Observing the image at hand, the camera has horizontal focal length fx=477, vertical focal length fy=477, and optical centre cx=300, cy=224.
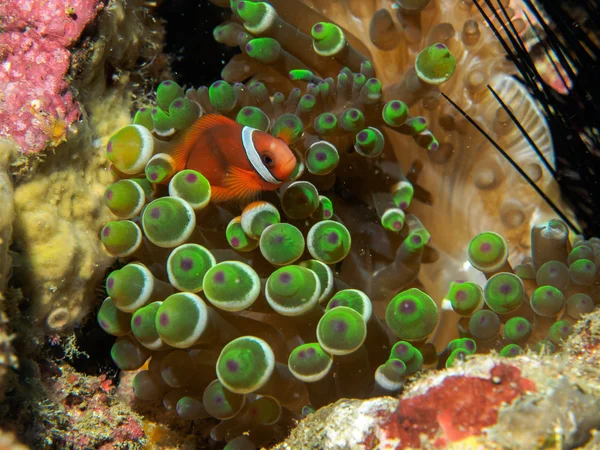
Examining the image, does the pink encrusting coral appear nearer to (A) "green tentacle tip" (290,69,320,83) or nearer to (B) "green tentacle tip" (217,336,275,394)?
(A) "green tentacle tip" (290,69,320,83)

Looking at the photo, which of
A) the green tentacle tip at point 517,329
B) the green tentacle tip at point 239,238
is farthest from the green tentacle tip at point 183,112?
the green tentacle tip at point 517,329

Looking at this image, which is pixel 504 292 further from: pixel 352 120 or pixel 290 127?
pixel 290 127

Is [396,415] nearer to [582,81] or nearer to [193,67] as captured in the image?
[582,81]

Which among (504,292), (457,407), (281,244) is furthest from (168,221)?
(504,292)

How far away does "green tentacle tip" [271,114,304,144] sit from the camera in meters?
1.77

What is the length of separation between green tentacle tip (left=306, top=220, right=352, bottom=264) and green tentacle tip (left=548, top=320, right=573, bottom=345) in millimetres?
746

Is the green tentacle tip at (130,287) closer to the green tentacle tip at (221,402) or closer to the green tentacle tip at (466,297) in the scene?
the green tentacle tip at (221,402)

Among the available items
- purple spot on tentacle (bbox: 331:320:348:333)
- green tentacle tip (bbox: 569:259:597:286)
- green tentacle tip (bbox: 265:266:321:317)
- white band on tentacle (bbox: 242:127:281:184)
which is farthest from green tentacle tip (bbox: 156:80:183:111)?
green tentacle tip (bbox: 569:259:597:286)

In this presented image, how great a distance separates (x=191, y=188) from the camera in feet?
5.38

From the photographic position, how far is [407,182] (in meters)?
1.98

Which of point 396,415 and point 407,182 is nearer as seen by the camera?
point 396,415

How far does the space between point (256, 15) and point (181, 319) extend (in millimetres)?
1272

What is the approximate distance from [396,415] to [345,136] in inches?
45.6

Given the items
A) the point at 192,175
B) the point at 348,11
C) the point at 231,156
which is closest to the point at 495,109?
the point at 348,11
